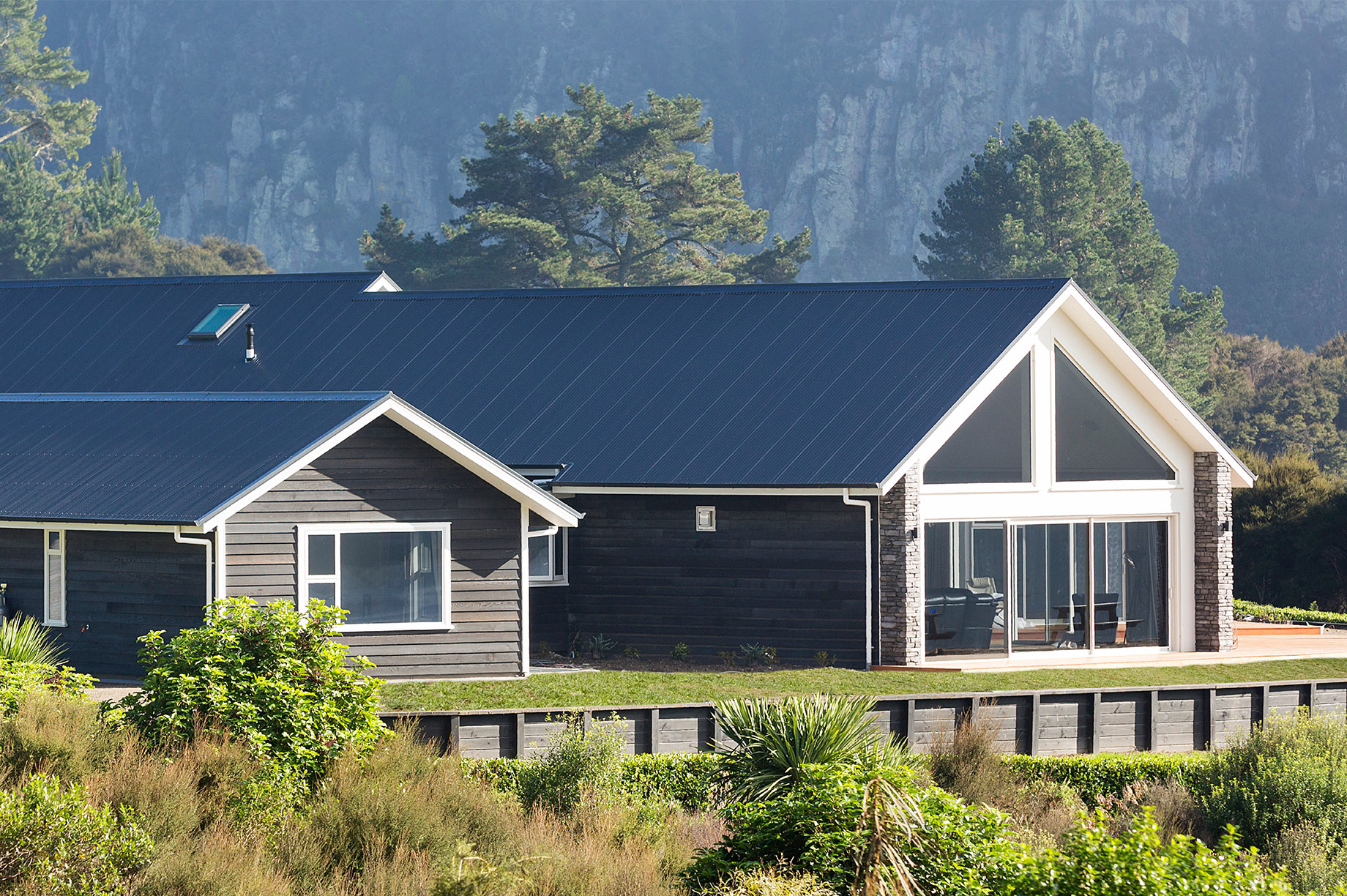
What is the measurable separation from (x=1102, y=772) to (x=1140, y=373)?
951 cm

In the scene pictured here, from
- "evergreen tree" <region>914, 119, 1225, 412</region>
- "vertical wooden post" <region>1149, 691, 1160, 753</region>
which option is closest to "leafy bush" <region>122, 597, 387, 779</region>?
"vertical wooden post" <region>1149, 691, 1160, 753</region>

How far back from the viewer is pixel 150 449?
65.2 feet

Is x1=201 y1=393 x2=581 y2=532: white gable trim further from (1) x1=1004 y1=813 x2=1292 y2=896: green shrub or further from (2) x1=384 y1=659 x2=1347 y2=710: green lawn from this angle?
(1) x1=1004 y1=813 x2=1292 y2=896: green shrub

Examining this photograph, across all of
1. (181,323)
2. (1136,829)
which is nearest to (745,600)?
(181,323)

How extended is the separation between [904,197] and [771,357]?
92.4 metres

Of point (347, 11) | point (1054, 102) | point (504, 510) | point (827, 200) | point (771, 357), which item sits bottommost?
point (504, 510)

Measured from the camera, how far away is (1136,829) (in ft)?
25.1

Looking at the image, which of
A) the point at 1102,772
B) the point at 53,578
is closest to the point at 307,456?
the point at 53,578

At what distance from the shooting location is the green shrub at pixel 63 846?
8.55 m

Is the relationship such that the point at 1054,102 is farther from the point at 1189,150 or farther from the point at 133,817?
the point at 133,817

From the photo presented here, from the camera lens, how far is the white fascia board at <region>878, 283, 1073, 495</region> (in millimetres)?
20344

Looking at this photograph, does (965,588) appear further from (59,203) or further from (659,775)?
(59,203)

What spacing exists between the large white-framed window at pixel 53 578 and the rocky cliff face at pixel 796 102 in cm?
9171

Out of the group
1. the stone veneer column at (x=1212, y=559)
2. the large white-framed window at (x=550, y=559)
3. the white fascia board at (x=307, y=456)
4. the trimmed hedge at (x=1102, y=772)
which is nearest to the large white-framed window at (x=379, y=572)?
the white fascia board at (x=307, y=456)
